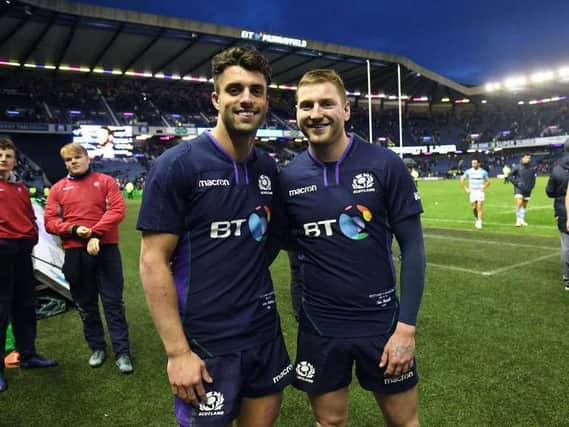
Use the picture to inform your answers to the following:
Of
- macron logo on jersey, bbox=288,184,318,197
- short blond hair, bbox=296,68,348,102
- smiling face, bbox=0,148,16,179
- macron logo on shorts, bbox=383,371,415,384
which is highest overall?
short blond hair, bbox=296,68,348,102

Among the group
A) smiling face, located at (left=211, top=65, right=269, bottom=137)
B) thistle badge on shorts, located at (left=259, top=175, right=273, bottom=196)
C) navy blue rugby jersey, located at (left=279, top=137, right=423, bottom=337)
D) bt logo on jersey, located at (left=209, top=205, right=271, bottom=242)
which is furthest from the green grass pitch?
smiling face, located at (left=211, top=65, right=269, bottom=137)

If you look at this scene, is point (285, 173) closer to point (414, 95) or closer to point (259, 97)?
point (259, 97)

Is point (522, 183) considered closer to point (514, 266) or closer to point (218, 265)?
point (514, 266)

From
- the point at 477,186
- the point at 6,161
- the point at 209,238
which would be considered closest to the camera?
the point at 209,238

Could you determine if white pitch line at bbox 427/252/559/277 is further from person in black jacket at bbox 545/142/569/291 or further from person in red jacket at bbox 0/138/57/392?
person in red jacket at bbox 0/138/57/392

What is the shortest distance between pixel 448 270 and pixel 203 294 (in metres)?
6.68

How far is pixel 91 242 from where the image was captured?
13.7 ft

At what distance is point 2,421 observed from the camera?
132 inches

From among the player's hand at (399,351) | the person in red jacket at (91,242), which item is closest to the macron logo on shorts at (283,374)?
the player's hand at (399,351)

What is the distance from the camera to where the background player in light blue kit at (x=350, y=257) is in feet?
6.95

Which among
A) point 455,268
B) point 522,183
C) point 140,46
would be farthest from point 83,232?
point 140,46

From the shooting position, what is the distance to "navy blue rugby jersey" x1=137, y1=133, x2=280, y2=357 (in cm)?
181

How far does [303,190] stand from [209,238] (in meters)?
0.58

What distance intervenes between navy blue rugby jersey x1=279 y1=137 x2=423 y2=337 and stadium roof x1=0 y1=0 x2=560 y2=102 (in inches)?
1228
